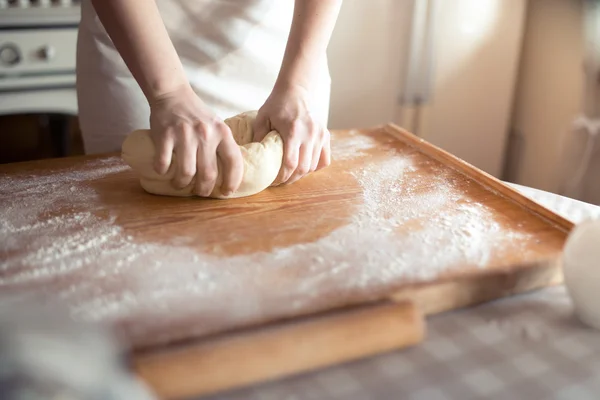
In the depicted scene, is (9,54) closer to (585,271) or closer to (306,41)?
(306,41)

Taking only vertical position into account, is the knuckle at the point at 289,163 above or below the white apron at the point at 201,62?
below

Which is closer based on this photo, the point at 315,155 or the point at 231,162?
the point at 231,162

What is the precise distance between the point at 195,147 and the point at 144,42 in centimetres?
20

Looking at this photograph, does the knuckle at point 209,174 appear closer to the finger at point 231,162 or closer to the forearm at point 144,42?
the finger at point 231,162

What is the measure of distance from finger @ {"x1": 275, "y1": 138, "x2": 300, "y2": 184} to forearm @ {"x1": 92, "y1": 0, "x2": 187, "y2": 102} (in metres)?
0.20

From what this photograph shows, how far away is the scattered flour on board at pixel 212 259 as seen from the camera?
2.14 ft

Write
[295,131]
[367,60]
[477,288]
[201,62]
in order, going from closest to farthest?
[477,288] < [295,131] < [201,62] < [367,60]

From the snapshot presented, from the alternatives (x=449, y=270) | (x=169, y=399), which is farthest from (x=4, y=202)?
(x=449, y=270)

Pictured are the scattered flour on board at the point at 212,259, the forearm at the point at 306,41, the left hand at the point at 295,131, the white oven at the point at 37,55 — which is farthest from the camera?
the white oven at the point at 37,55

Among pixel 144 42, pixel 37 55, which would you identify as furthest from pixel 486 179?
pixel 37 55

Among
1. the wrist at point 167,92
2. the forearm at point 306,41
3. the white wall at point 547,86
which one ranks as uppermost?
the forearm at point 306,41

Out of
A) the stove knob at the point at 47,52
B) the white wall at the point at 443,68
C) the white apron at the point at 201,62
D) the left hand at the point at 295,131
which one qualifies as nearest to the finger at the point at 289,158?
the left hand at the point at 295,131

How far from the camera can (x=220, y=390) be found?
56 cm

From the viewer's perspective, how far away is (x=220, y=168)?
2.99 feet
